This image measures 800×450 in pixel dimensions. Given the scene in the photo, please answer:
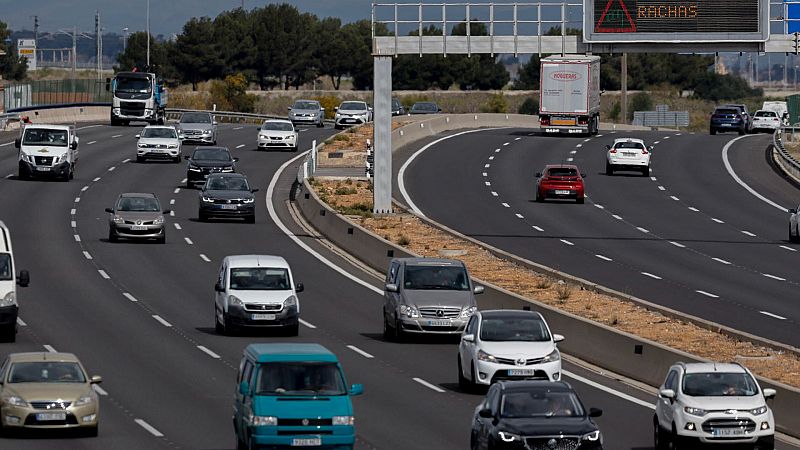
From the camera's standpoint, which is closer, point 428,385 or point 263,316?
point 428,385

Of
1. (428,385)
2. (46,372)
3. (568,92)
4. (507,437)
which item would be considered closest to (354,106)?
Result: (568,92)

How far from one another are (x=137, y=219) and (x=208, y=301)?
1075 cm

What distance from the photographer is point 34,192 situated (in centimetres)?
6362

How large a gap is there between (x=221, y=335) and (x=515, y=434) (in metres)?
16.4

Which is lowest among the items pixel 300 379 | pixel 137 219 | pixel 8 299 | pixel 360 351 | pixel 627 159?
pixel 360 351

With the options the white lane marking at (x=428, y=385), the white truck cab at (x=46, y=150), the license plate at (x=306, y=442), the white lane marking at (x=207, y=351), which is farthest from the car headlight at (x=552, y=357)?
the white truck cab at (x=46, y=150)

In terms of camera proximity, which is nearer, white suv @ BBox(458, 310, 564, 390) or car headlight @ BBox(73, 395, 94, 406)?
car headlight @ BBox(73, 395, 94, 406)

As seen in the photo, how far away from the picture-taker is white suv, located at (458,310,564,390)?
Answer: 2720 centimetres

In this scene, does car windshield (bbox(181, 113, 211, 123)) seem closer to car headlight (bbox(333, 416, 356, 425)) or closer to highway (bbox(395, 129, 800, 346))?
highway (bbox(395, 129, 800, 346))

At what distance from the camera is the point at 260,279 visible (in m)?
34.8

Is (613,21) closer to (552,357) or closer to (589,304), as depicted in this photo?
(589,304)

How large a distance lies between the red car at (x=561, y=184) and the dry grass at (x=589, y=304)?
968 centimetres

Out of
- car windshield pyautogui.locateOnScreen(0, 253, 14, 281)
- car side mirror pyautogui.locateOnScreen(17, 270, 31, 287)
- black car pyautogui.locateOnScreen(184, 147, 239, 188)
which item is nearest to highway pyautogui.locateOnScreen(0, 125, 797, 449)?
black car pyautogui.locateOnScreen(184, 147, 239, 188)

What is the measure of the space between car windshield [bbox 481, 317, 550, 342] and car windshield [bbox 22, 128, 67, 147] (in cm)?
4112
